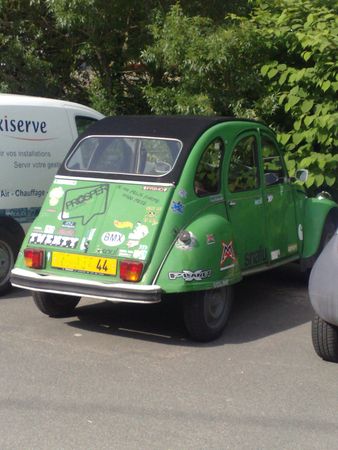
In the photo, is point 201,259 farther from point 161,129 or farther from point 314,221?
point 314,221

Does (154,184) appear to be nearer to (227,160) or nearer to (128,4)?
(227,160)

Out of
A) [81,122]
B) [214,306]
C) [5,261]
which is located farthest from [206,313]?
[81,122]

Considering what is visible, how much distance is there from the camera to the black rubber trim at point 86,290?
6656 mm

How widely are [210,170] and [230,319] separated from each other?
4.99 feet

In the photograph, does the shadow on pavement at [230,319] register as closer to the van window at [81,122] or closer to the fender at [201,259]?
the fender at [201,259]

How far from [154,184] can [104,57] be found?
5413 mm

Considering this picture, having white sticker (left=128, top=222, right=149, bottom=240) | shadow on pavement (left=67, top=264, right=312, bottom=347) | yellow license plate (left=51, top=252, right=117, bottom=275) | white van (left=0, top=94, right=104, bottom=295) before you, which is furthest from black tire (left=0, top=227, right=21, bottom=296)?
white sticker (left=128, top=222, right=149, bottom=240)

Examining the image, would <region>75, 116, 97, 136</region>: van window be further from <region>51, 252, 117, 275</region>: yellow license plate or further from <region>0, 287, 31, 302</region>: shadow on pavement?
<region>51, 252, 117, 275</region>: yellow license plate

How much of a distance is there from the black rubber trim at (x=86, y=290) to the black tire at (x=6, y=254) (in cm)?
162

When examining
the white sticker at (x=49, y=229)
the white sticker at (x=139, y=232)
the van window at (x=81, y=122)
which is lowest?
the white sticker at (x=49, y=229)

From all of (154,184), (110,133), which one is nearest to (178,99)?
(110,133)

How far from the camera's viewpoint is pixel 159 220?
688 centimetres

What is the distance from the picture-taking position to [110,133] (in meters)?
7.79

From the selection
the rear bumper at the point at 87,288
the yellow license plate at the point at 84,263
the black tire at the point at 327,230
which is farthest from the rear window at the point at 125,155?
the black tire at the point at 327,230
